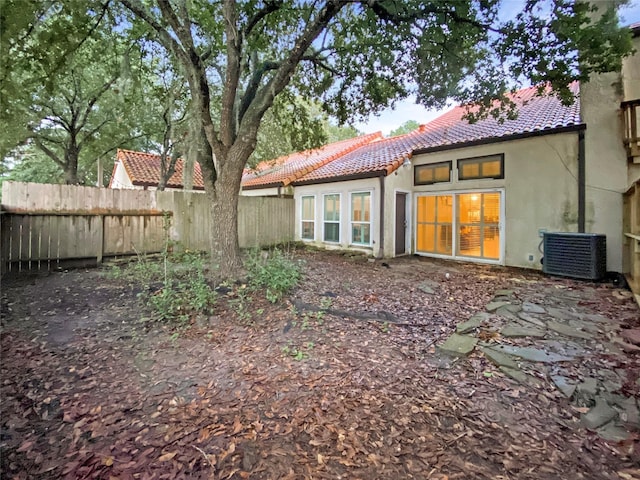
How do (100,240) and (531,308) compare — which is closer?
(531,308)

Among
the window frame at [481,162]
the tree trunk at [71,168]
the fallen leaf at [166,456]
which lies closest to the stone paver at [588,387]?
the fallen leaf at [166,456]

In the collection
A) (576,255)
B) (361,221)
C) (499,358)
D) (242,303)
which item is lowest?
(499,358)

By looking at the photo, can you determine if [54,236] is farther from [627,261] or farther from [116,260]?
[627,261]

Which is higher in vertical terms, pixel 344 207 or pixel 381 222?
pixel 344 207

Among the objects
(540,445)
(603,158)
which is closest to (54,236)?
(540,445)

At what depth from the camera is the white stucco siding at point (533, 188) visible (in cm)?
664

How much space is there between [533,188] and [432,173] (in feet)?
8.43

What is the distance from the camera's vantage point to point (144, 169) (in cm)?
1446

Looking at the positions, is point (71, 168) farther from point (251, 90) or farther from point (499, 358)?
point (499, 358)

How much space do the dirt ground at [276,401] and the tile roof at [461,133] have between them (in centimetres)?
474

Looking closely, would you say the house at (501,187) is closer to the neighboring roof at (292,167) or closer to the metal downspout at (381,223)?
the metal downspout at (381,223)

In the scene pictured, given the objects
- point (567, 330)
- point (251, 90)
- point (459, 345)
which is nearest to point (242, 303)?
A: point (459, 345)

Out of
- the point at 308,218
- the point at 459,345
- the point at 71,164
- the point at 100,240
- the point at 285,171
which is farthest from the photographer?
the point at 285,171

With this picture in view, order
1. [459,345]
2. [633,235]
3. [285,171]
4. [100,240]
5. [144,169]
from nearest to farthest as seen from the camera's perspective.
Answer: [459,345] < [633,235] < [100,240] < [285,171] < [144,169]
